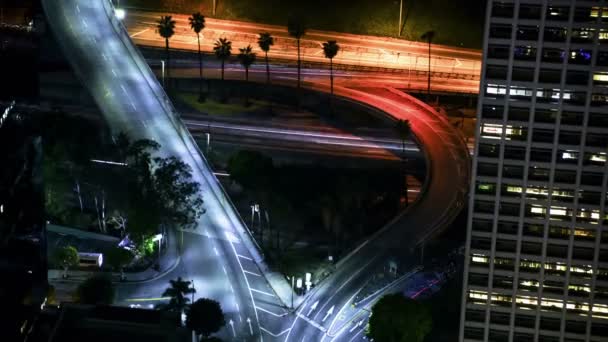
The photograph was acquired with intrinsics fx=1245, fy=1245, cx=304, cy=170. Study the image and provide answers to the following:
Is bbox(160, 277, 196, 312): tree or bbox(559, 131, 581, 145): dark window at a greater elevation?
bbox(559, 131, 581, 145): dark window

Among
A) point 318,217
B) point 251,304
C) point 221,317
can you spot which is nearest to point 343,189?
point 318,217

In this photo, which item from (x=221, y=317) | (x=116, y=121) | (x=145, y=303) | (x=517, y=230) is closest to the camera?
(x=517, y=230)

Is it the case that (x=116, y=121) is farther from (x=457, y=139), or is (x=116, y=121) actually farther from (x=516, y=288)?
(x=516, y=288)

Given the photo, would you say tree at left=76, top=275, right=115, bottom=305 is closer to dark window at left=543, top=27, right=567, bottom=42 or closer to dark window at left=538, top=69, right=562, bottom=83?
dark window at left=538, top=69, right=562, bottom=83

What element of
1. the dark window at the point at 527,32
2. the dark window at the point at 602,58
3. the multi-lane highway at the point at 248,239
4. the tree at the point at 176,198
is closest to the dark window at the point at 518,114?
the dark window at the point at 527,32

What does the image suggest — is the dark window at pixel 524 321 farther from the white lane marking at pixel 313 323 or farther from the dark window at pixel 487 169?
the white lane marking at pixel 313 323

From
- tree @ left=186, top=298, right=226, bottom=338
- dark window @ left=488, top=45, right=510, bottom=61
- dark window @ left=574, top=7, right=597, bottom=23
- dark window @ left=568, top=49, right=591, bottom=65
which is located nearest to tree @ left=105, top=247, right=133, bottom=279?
tree @ left=186, top=298, right=226, bottom=338

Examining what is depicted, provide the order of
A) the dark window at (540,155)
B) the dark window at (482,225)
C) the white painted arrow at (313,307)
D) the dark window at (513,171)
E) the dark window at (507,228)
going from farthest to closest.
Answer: the white painted arrow at (313,307)
the dark window at (482,225)
the dark window at (507,228)
the dark window at (513,171)
the dark window at (540,155)
